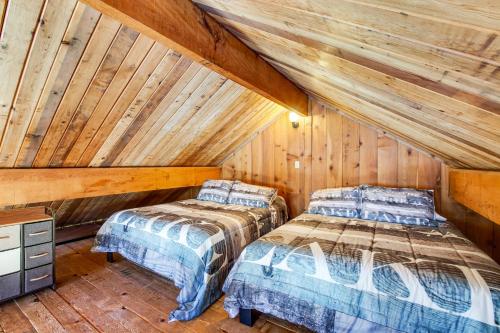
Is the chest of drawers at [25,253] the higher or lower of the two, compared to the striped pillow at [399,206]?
lower

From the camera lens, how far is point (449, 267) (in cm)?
132

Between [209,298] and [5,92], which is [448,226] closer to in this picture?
[209,298]

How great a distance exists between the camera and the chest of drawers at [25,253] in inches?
74.7

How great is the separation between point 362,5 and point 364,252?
1.35 meters

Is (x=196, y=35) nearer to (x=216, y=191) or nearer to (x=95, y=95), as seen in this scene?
(x=95, y=95)

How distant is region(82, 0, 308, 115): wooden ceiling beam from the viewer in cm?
108

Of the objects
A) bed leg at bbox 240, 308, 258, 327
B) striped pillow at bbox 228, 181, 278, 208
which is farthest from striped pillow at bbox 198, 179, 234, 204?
bed leg at bbox 240, 308, 258, 327

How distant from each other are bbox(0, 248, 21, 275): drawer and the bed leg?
5.99 feet

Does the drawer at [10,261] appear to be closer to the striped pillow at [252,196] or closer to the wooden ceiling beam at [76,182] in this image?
the wooden ceiling beam at [76,182]

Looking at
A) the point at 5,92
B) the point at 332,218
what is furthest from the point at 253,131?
the point at 5,92

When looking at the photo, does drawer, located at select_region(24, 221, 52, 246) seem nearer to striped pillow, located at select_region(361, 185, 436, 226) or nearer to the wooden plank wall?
the wooden plank wall

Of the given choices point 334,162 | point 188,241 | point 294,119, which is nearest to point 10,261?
point 188,241

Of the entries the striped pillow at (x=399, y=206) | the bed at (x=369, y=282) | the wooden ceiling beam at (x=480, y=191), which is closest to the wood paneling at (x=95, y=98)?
the bed at (x=369, y=282)

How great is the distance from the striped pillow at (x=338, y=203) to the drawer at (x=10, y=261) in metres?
2.63
